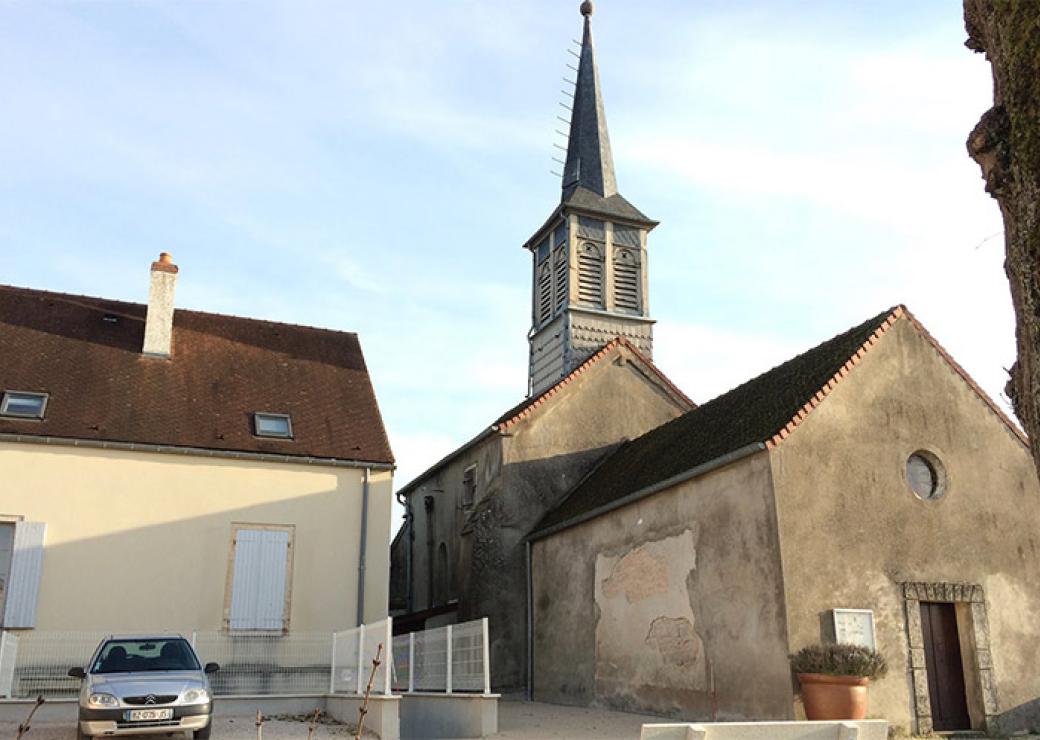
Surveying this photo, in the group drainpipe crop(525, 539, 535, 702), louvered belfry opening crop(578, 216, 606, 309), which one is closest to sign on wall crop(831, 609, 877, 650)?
drainpipe crop(525, 539, 535, 702)

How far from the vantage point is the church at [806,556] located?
13461 millimetres

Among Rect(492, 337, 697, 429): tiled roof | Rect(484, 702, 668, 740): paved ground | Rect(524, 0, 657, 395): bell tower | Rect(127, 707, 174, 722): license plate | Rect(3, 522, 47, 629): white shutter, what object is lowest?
Rect(484, 702, 668, 740): paved ground

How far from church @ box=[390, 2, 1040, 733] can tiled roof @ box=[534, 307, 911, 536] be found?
7cm

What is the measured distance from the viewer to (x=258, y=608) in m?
16.8

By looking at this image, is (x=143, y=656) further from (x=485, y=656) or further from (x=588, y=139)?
(x=588, y=139)

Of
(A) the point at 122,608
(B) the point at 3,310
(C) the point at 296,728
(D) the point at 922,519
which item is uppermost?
(B) the point at 3,310

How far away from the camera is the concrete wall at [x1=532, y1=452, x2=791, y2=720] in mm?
13492

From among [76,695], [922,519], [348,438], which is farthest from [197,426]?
[922,519]

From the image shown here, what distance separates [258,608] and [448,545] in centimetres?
894

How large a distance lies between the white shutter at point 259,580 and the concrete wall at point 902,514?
359 inches

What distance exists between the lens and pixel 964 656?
14078mm

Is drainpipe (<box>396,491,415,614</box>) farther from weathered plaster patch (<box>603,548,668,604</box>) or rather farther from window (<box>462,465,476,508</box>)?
weathered plaster patch (<box>603,548,668,604</box>)

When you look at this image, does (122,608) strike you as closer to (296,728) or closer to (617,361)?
(296,728)

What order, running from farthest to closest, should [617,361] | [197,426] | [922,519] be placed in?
[617,361] → [197,426] → [922,519]
